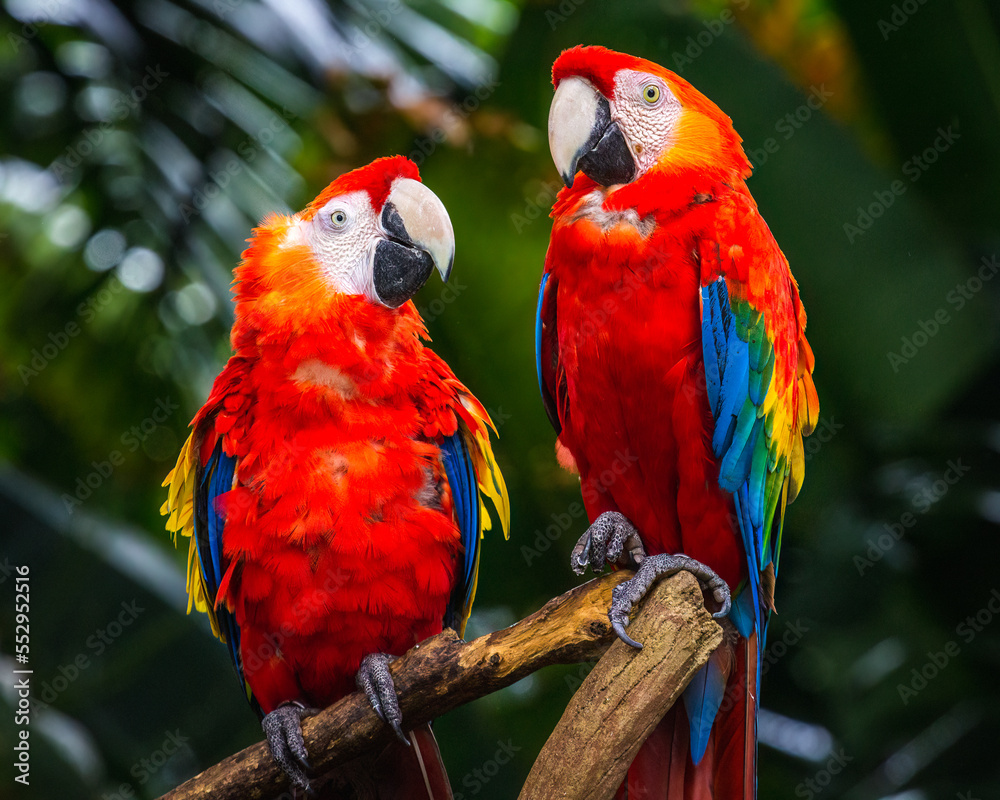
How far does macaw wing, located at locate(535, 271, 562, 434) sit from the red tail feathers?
21.5 inches

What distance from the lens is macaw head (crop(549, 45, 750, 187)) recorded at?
140cm

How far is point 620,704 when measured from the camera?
1146 mm

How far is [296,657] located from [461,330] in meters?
0.94

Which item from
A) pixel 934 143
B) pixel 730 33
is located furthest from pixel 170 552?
pixel 934 143

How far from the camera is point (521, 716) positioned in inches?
91.2

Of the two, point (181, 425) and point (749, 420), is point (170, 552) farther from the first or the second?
point (749, 420)
